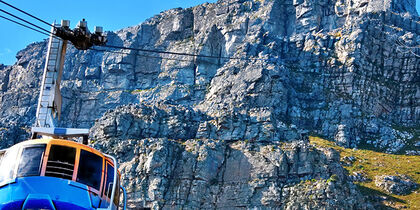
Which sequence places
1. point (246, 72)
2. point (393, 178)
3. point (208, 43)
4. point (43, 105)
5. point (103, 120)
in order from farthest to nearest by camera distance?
point (208, 43) < point (246, 72) < point (103, 120) < point (393, 178) < point (43, 105)

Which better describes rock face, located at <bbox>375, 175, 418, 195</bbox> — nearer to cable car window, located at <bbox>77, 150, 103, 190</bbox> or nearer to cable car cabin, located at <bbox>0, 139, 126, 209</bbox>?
cable car cabin, located at <bbox>0, 139, 126, 209</bbox>

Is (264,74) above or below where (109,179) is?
above

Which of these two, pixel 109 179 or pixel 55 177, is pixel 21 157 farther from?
pixel 109 179

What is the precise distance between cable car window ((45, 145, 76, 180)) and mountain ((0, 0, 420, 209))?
204 feet

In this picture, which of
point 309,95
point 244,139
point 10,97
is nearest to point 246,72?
point 309,95

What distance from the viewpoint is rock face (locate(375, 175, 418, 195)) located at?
93.0 meters

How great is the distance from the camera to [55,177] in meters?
22.3

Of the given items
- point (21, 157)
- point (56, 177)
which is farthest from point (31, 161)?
point (56, 177)

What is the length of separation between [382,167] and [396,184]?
7091 millimetres

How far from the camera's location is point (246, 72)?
118m

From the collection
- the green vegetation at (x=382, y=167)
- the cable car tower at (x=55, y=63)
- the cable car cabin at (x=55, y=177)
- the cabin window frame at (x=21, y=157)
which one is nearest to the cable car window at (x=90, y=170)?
the cable car cabin at (x=55, y=177)

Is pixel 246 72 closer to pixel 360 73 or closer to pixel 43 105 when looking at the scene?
pixel 360 73

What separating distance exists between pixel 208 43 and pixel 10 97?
4928 centimetres

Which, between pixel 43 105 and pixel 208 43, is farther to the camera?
pixel 208 43
